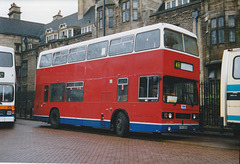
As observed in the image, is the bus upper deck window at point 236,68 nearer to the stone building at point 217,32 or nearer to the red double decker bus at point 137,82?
the red double decker bus at point 137,82

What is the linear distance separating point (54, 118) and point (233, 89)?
35.9 feet

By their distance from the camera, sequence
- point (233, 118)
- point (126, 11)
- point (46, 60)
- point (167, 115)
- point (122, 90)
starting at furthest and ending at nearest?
1. point (126, 11)
2. point (46, 60)
3. point (122, 90)
4. point (167, 115)
5. point (233, 118)

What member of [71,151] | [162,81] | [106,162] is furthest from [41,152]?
[162,81]

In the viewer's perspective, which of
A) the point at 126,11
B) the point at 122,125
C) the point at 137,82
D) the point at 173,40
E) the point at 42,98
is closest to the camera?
the point at 173,40

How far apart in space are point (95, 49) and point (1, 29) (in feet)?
143

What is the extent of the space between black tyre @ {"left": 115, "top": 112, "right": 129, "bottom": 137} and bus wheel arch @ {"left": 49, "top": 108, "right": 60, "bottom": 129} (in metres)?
5.19

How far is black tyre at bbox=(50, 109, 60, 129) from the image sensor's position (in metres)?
17.1

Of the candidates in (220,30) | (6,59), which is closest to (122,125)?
(6,59)

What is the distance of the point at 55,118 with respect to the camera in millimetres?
17500

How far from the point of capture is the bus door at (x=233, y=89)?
394 inches

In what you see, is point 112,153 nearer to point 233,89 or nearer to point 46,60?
point 233,89

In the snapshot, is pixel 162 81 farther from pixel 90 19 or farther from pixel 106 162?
pixel 90 19

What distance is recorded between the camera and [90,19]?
136 ft

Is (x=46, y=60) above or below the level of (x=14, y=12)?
below
